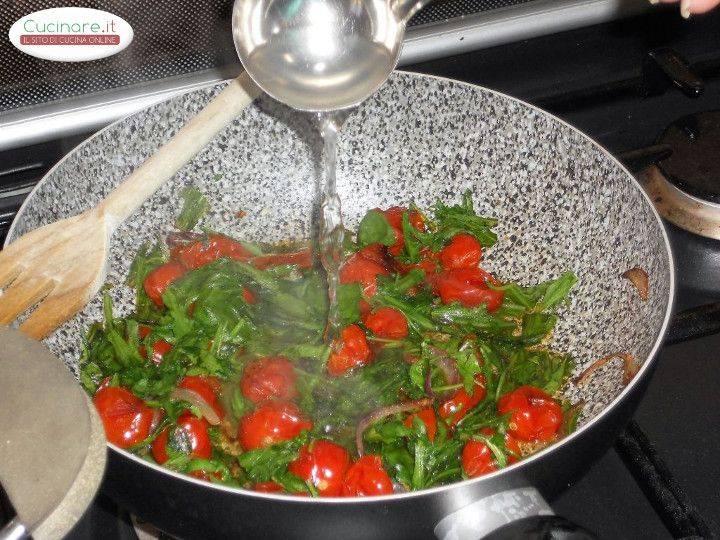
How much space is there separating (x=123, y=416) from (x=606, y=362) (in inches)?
26.4

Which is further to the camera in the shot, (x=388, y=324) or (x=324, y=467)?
(x=388, y=324)

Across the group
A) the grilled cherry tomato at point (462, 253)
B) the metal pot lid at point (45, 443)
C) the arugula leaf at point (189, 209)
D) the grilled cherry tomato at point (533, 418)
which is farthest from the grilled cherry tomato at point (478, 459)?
the arugula leaf at point (189, 209)

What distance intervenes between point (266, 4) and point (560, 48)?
2.27 feet

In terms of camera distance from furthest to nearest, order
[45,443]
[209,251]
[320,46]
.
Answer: [209,251] → [320,46] → [45,443]

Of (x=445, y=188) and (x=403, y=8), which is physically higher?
(x=403, y=8)

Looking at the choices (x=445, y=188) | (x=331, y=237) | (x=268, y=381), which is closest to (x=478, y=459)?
(x=268, y=381)

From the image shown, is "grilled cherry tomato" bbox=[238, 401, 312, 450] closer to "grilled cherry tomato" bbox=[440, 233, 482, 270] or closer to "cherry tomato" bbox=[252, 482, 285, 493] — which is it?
"cherry tomato" bbox=[252, 482, 285, 493]

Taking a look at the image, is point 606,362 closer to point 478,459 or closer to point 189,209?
point 478,459

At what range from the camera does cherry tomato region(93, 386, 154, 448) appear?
3.32 ft

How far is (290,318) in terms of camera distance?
3.98ft

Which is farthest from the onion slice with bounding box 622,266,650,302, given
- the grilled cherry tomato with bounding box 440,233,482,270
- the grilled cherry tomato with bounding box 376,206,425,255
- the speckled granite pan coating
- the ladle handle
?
the ladle handle

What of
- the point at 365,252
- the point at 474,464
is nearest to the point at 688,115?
the point at 365,252

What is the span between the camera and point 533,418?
3.41 ft

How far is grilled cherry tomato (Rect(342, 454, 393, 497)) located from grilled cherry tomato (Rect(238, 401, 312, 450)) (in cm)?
10
